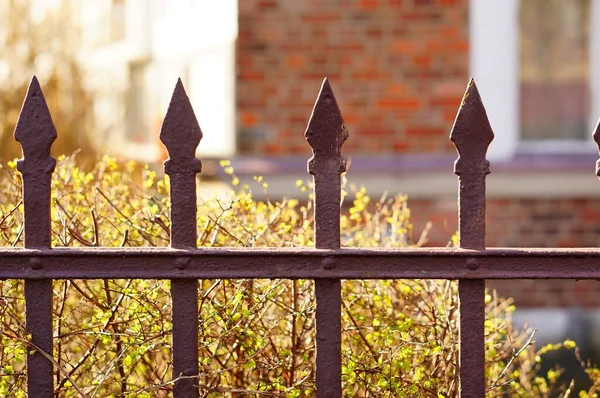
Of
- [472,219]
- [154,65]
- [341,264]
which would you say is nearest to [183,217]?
[341,264]

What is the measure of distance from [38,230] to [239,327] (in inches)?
24.0

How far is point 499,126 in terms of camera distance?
6.72 m

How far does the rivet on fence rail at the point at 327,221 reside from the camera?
2.72 metres

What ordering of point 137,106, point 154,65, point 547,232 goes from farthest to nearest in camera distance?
point 137,106
point 154,65
point 547,232

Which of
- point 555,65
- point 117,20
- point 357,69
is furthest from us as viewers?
point 117,20

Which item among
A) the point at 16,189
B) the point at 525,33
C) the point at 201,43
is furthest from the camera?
the point at 201,43

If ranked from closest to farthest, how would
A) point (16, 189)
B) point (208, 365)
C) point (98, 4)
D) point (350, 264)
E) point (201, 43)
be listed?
point (350, 264), point (208, 365), point (16, 189), point (201, 43), point (98, 4)

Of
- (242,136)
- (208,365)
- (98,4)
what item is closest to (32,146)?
(208,365)

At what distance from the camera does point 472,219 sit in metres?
2.73

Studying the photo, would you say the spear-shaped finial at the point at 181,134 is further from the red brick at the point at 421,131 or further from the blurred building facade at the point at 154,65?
the red brick at the point at 421,131

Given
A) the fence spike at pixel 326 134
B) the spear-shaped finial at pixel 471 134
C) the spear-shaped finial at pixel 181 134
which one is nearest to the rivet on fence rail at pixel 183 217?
the spear-shaped finial at pixel 181 134

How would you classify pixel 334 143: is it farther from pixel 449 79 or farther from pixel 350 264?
pixel 449 79

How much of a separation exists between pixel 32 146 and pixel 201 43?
4.95 m

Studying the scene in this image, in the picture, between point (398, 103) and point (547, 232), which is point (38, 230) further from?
point (547, 232)
